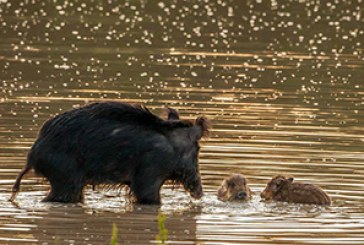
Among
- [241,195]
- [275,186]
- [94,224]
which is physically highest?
[275,186]

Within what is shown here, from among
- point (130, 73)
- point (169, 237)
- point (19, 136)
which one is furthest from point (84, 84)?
point (169, 237)

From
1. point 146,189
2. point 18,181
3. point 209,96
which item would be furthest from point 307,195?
point 209,96

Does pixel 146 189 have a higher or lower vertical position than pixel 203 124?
lower

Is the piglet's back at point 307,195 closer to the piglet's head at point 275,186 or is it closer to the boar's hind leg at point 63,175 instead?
the piglet's head at point 275,186

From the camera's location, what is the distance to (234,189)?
14.9m

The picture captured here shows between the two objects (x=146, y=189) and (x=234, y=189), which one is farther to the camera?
(x=234, y=189)

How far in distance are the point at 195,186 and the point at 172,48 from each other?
1366 centimetres

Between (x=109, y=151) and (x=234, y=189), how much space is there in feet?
4.59

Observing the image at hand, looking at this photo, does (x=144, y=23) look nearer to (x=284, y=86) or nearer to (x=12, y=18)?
(x=12, y=18)

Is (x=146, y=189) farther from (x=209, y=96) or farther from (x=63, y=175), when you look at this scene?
(x=209, y=96)

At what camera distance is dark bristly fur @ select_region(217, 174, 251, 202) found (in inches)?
591

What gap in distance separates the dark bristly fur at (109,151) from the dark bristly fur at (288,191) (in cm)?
105

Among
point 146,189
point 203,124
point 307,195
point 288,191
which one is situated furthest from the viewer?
point 288,191

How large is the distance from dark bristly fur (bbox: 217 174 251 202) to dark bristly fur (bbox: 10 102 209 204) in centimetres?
60
